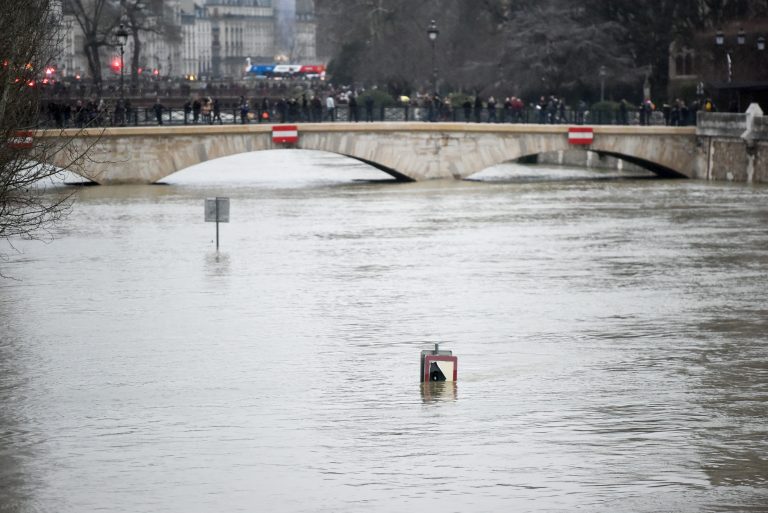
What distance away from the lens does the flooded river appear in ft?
54.3

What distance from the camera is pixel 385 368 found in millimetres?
22406

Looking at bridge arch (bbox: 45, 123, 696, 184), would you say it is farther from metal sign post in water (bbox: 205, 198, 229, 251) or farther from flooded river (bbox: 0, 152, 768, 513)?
metal sign post in water (bbox: 205, 198, 229, 251)

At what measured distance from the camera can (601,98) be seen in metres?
76.1

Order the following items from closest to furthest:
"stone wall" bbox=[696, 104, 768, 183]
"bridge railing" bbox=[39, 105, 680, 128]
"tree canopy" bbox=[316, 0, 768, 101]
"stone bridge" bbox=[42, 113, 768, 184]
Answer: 1. "stone wall" bbox=[696, 104, 768, 183]
2. "stone bridge" bbox=[42, 113, 768, 184]
3. "bridge railing" bbox=[39, 105, 680, 128]
4. "tree canopy" bbox=[316, 0, 768, 101]

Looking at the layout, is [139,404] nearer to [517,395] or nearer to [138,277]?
[517,395]

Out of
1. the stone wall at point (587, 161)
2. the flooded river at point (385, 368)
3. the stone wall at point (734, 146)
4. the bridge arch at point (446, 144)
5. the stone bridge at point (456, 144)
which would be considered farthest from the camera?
the stone wall at point (587, 161)

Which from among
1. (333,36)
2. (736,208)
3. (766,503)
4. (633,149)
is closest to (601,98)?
(633,149)

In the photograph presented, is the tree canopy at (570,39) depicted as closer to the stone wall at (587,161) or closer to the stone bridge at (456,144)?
the stone wall at (587,161)

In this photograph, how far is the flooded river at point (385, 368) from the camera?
16.5m

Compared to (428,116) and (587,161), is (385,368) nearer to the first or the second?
(428,116)

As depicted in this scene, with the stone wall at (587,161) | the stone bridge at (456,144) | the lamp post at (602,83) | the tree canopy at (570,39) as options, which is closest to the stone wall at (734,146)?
the stone bridge at (456,144)

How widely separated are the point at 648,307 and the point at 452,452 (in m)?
10.9

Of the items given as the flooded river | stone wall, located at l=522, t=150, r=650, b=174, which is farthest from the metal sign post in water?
stone wall, located at l=522, t=150, r=650, b=174

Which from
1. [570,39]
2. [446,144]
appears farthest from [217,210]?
[570,39]
